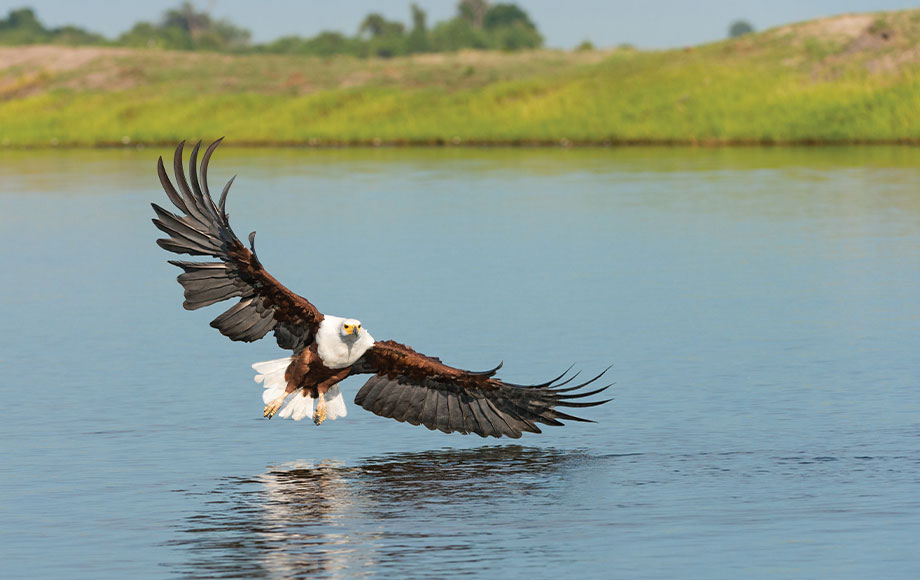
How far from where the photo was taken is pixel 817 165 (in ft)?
141

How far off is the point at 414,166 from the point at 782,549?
38.3 metres

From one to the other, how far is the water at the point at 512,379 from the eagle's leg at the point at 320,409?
1.25 feet

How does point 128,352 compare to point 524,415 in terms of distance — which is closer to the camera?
point 524,415

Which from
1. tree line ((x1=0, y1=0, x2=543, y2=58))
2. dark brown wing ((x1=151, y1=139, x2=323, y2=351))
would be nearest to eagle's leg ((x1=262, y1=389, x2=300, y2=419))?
dark brown wing ((x1=151, y1=139, x2=323, y2=351))

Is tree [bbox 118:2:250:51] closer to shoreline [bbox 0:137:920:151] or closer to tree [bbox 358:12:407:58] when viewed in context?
tree [bbox 358:12:407:58]

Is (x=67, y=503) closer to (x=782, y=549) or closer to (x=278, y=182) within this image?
(x=782, y=549)

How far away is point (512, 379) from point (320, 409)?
3.73 meters

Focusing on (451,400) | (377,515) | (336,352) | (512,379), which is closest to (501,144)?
(512,379)

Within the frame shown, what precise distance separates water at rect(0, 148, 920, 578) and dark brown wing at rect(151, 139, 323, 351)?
1.04 meters

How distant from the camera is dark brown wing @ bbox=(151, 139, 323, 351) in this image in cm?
1168

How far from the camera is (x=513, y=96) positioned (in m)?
66.1


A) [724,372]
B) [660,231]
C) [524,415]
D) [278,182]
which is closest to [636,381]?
[724,372]

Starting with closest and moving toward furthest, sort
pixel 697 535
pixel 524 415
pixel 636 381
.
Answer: pixel 697 535 < pixel 524 415 < pixel 636 381

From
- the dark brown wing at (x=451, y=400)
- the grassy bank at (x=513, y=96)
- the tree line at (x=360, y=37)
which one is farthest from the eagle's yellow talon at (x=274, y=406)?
the tree line at (x=360, y=37)
